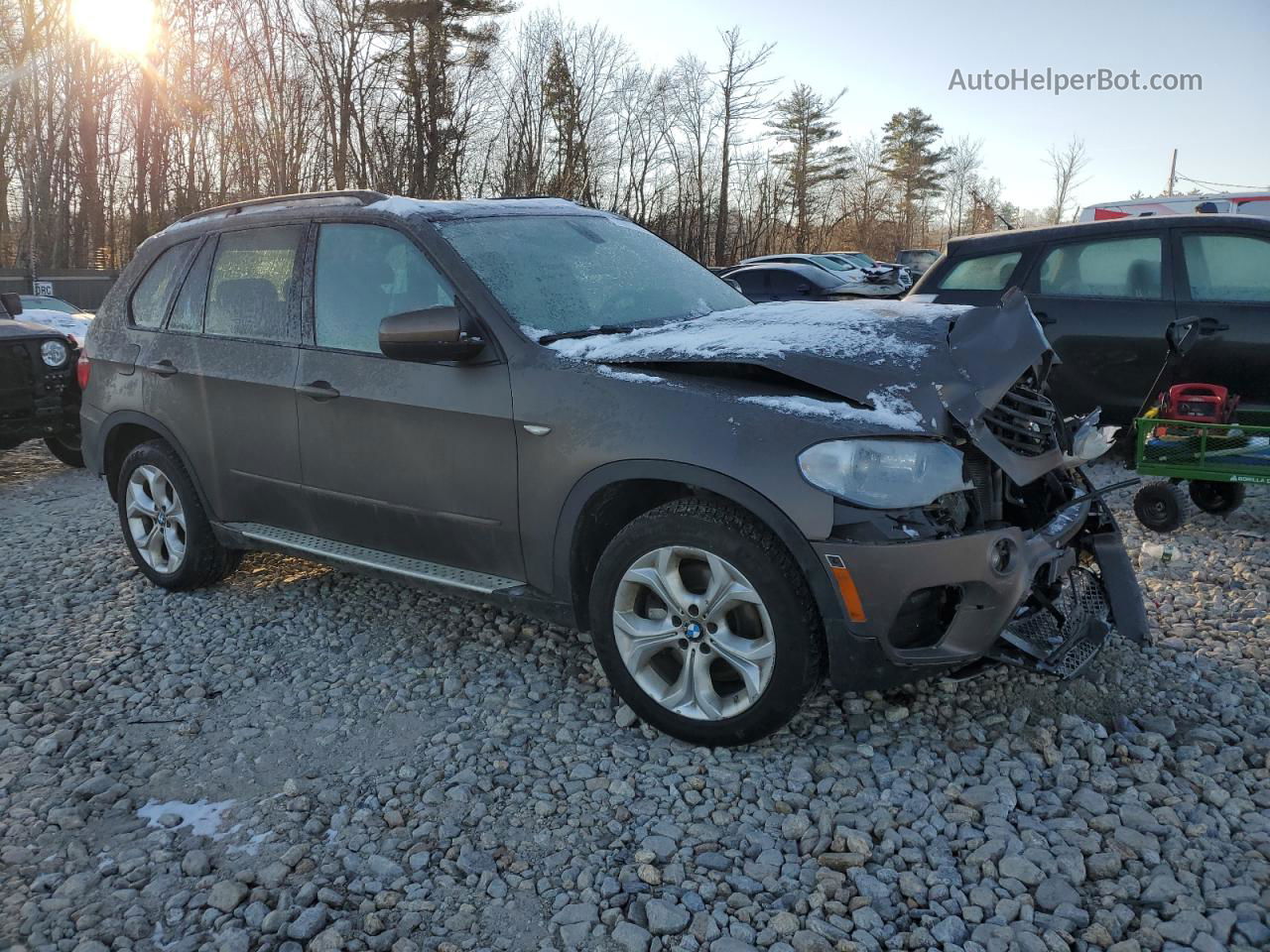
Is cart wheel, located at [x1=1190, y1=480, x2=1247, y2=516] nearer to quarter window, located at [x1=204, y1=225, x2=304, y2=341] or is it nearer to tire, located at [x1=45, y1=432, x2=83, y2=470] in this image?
quarter window, located at [x1=204, y1=225, x2=304, y2=341]

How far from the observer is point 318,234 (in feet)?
13.7

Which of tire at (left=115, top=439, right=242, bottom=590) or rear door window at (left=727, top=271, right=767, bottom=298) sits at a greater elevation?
rear door window at (left=727, top=271, right=767, bottom=298)

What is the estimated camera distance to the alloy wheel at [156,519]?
4.84m

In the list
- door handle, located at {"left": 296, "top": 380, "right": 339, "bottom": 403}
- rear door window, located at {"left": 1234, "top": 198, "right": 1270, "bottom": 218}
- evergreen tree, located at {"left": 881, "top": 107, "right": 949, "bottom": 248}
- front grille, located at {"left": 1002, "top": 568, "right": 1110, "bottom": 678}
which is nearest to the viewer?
front grille, located at {"left": 1002, "top": 568, "right": 1110, "bottom": 678}

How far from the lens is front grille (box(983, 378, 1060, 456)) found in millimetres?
3141

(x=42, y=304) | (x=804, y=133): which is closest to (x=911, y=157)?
(x=804, y=133)

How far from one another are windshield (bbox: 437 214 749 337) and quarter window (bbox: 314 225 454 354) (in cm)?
18

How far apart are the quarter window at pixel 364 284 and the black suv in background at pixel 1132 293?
434 centimetres

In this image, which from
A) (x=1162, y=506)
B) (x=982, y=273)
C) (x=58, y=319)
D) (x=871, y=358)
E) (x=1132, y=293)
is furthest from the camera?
(x=58, y=319)

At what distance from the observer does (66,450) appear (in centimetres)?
848

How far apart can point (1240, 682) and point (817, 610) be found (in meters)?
1.79

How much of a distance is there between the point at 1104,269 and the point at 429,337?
16.9 ft

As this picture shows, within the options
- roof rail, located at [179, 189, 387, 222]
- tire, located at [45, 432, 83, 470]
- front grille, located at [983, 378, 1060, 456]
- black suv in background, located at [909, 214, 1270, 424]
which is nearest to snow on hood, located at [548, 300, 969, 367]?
front grille, located at [983, 378, 1060, 456]

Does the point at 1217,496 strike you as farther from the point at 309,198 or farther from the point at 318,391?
the point at 309,198
